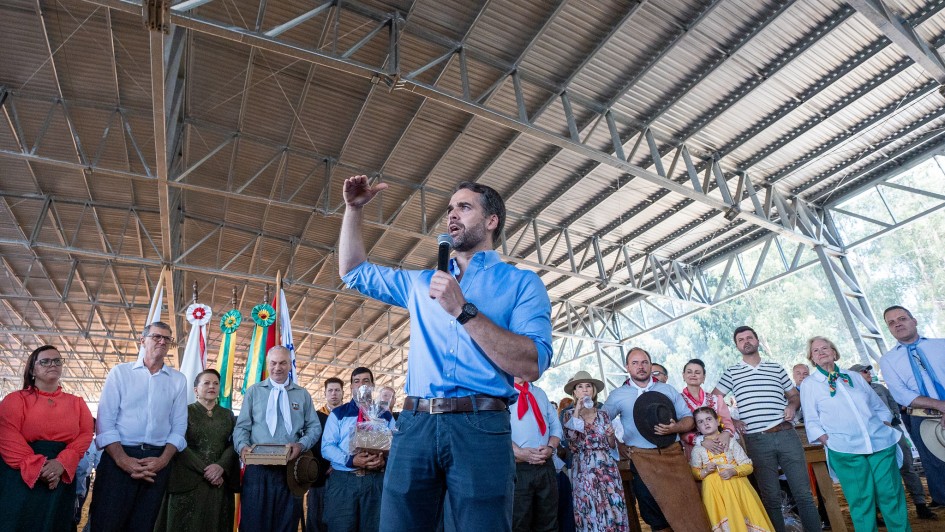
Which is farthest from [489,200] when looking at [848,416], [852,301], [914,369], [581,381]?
[852,301]

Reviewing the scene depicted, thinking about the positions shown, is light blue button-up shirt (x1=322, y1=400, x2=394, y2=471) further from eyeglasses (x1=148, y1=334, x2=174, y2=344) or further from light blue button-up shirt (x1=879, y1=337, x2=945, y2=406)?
light blue button-up shirt (x1=879, y1=337, x2=945, y2=406)

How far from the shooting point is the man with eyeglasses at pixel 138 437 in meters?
3.06

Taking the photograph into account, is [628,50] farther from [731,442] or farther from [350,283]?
[350,283]

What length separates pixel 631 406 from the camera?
164 inches

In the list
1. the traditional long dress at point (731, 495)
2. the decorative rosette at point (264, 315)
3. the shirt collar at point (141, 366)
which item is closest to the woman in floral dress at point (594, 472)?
the traditional long dress at point (731, 495)

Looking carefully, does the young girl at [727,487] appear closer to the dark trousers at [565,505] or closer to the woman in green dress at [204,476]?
the dark trousers at [565,505]

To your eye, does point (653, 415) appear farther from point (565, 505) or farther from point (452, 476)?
point (452, 476)

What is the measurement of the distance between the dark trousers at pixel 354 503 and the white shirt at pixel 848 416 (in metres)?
3.06

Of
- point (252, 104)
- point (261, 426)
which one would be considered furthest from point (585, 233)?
point (261, 426)

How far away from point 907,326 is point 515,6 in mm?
4960

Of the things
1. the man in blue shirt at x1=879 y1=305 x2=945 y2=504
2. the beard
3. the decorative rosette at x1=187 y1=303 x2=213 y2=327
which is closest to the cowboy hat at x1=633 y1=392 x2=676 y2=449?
the man in blue shirt at x1=879 y1=305 x2=945 y2=504

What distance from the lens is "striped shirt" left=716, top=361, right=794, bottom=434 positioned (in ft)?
13.1

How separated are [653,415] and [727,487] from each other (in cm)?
66

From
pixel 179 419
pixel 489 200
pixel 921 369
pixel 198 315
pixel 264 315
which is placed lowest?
pixel 921 369
